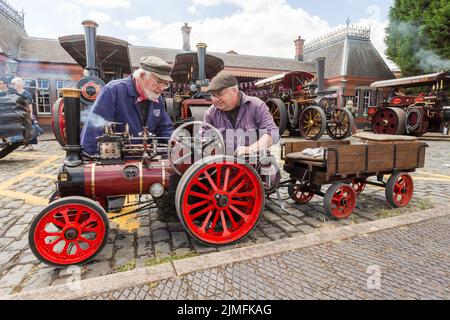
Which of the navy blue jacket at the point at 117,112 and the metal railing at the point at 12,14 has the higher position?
the metal railing at the point at 12,14

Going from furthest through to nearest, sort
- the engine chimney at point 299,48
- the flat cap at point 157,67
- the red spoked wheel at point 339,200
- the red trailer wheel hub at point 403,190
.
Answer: the engine chimney at point 299,48
the red trailer wheel hub at point 403,190
the red spoked wheel at point 339,200
the flat cap at point 157,67

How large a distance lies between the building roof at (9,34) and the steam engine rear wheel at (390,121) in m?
19.1

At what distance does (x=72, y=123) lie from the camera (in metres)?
2.24

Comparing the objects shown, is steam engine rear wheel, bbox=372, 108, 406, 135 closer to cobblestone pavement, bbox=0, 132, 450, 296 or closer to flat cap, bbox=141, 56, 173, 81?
cobblestone pavement, bbox=0, 132, 450, 296

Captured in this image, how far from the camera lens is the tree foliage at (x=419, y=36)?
54.7 feet

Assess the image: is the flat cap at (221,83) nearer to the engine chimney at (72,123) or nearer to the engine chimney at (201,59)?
the engine chimney at (72,123)

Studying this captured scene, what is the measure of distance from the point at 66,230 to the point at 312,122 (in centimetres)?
912

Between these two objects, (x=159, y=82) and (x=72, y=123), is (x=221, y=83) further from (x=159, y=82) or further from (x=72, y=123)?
(x=72, y=123)

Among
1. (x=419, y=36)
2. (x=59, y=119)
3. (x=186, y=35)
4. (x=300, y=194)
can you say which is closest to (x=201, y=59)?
(x=59, y=119)

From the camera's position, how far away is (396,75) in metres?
24.4

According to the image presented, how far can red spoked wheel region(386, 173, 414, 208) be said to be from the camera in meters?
3.37

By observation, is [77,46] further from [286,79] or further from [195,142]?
[286,79]

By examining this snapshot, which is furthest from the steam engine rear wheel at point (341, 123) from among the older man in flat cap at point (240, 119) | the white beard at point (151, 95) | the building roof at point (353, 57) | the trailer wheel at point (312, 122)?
the building roof at point (353, 57)

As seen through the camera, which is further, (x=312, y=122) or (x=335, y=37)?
(x=335, y=37)
